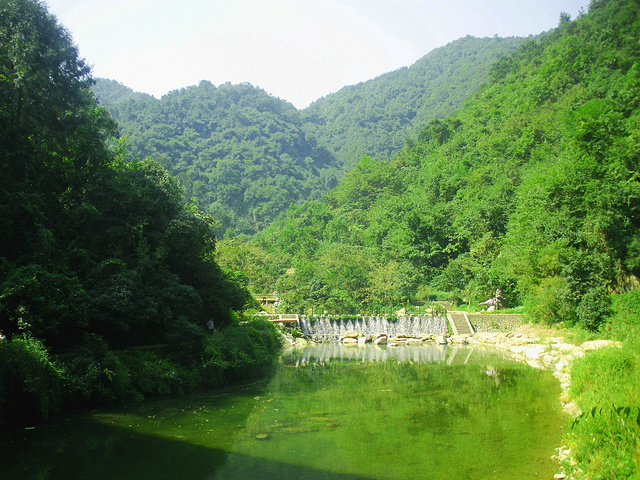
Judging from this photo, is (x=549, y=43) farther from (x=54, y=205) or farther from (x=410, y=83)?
(x=410, y=83)

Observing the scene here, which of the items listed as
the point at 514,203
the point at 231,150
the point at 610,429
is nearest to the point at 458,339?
the point at 514,203

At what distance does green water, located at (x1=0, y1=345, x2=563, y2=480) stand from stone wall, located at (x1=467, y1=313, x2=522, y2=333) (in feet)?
56.6

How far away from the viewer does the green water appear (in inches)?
310

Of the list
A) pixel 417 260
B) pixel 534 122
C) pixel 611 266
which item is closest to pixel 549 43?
pixel 534 122

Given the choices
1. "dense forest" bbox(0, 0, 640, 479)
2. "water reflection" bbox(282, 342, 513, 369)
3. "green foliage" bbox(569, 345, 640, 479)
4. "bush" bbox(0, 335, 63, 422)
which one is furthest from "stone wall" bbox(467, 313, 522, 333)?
"bush" bbox(0, 335, 63, 422)

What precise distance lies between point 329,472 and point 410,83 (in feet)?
523

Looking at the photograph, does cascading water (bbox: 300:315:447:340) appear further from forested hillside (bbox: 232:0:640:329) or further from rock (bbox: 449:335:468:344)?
rock (bbox: 449:335:468:344)

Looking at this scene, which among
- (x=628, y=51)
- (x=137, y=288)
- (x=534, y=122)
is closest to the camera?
(x=137, y=288)

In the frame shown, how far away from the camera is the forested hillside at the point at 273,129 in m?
97.4

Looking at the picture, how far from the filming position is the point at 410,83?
153500 millimetres

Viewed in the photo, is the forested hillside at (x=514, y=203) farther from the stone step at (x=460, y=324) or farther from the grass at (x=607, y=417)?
the grass at (x=607, y=417)

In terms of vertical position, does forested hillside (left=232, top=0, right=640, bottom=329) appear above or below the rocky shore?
above

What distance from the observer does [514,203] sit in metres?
42.3

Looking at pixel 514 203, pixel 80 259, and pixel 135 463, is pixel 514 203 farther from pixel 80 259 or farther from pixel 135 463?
pixel 135 463
